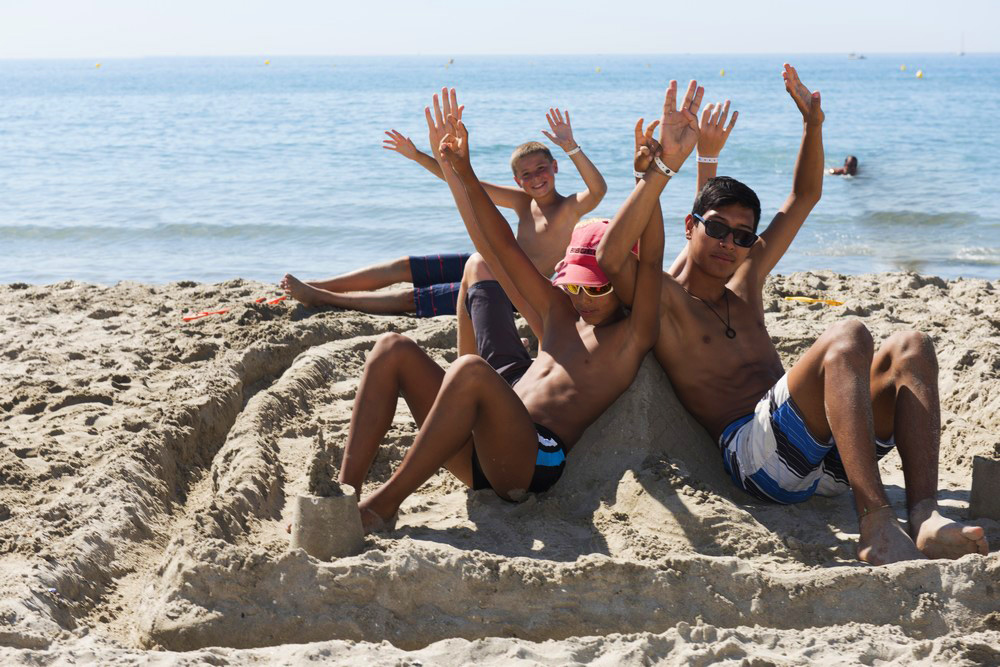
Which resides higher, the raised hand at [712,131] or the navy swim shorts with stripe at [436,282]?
the raised hand at [712,131]

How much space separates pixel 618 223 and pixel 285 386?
7.41 ft

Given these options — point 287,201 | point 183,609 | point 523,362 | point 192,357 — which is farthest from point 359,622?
point 287,201

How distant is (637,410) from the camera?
3738mm

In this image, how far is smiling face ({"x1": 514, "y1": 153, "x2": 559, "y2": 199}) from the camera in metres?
6.29

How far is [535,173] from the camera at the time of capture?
6285mm

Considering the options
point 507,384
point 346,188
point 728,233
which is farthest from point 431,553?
point 346,188

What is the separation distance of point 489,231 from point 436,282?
124 inches

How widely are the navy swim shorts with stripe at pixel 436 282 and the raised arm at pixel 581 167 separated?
0.91 meters

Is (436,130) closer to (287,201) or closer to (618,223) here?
(618,223)

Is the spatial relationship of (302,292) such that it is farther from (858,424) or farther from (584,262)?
(858,424)

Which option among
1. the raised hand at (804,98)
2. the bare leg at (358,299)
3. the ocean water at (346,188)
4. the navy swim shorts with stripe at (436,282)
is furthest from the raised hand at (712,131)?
the ocean water at (346,188)

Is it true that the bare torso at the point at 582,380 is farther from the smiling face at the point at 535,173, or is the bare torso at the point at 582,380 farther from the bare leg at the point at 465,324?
the smiling face at the point at 535,173

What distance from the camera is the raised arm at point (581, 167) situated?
6133 mm

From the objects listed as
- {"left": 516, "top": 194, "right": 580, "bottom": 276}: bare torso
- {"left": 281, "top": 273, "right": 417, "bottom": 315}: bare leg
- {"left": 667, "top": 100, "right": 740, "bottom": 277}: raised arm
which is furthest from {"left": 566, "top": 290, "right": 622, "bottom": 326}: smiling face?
{"left": 281, "top": 273, "right": 417, "bottom": 315}: bare leg
